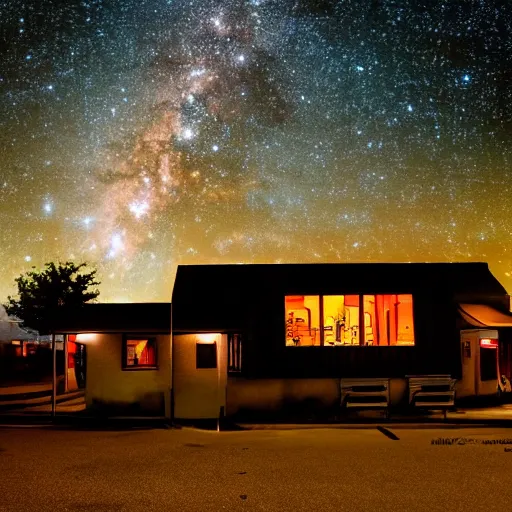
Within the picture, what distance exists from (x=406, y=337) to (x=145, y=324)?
308 inches

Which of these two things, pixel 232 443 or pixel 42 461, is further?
pixel 232 443

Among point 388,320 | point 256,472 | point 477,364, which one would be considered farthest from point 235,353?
point 256,472

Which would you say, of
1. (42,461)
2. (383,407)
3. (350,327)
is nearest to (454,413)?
(383,407)

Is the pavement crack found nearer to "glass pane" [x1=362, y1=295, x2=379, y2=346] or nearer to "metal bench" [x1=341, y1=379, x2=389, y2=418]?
"metal bench" [x1=341, y1=379, x2=389, y2=418]

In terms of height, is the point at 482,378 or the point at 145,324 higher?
the point at 145,324

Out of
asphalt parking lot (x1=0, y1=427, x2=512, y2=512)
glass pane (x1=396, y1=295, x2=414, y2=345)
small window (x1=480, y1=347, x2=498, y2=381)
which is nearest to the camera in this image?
asphalt parking lot (x1=0, y1=427, x2=512, y2=512)

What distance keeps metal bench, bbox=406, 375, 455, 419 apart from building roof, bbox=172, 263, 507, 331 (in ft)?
8.27

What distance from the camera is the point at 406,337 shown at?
66.6ft

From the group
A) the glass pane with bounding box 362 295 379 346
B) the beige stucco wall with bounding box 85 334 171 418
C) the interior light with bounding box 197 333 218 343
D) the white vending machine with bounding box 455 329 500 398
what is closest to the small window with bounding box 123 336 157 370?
the beige stucco wall with bounding box 85 334 171 418

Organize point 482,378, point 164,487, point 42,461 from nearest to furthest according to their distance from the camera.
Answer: point 164,487 < point 42,461 < point 482,378

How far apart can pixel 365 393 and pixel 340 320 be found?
89.4 inches

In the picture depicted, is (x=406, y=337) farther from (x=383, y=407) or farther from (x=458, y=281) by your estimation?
(x=458, y=281)

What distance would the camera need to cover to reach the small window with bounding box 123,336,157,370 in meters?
19.9

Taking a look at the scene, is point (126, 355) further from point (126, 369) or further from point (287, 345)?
point (287, 345)
